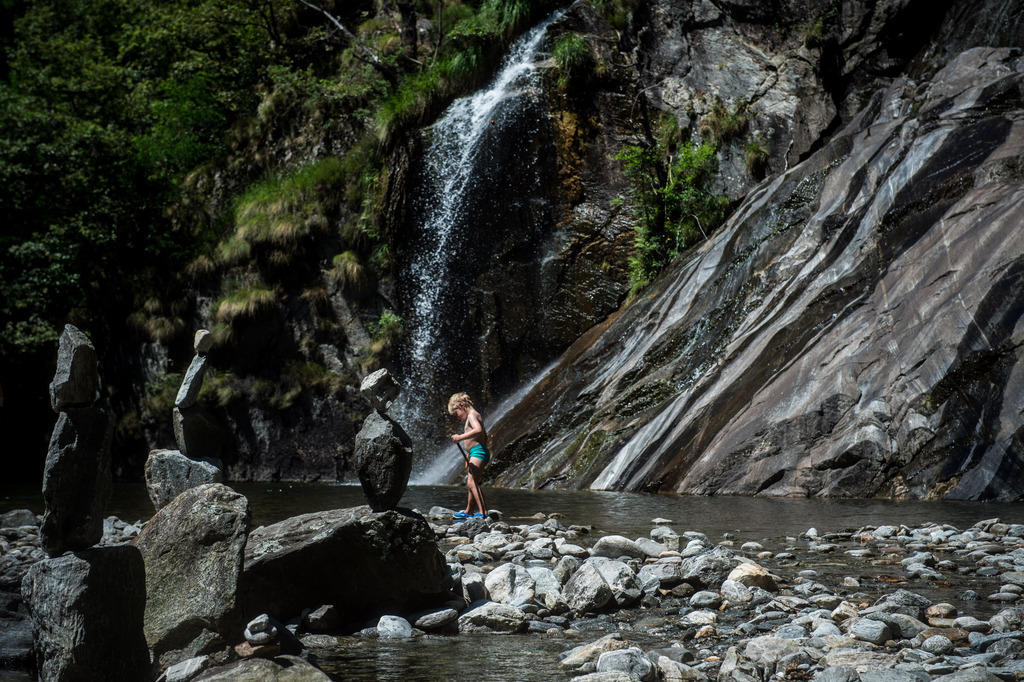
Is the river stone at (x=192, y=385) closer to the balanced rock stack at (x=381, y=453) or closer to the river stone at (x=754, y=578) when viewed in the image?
the balanced rock stack at (x=381, y=453)

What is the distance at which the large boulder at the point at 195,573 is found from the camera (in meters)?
3.96

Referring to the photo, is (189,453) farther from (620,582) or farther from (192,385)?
(620,582)

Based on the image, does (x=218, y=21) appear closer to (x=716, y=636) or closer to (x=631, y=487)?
(x=631, y=487)

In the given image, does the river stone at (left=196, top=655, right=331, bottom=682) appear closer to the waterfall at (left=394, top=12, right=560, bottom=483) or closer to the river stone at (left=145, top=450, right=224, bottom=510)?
the river stone at (left=145, top=450, right=224, bottom=510)

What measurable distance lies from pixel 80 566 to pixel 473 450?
6.07m

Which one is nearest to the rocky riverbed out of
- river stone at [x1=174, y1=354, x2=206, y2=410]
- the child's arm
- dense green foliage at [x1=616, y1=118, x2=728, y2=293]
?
river stone at [x1=174, y1=354, x2=206, y2=410]

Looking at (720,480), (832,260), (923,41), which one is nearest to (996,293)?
(832,260)

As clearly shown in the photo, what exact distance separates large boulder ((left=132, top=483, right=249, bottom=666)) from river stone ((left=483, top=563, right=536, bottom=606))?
5.66 ft

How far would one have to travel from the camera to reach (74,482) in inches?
134

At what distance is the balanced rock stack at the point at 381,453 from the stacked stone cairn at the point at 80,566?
169 cm

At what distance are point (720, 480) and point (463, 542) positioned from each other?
4.43 metres

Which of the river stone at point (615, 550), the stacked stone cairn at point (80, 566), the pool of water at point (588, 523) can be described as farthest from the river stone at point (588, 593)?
the stacked stone cairn at point (80, 566)

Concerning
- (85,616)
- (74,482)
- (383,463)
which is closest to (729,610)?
(383,463)

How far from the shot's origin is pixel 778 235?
13.6 meters
